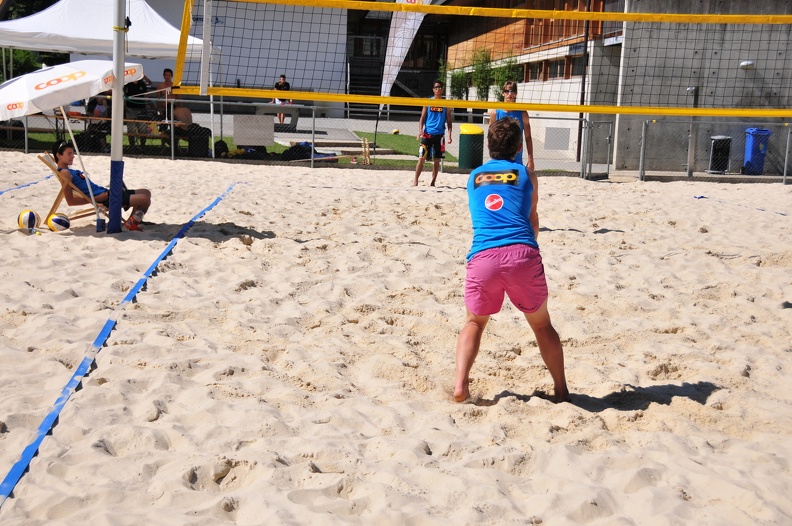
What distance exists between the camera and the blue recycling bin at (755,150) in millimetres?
15047

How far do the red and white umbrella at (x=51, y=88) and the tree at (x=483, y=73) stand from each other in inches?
744

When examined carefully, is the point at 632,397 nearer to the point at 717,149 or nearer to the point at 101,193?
the point at 101,193

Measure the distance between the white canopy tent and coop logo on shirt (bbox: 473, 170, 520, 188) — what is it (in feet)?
40.0

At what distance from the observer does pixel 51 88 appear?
6.54 metres

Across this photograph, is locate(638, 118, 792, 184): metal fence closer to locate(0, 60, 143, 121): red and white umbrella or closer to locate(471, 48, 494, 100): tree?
locate(471, 48, 494, 100): tree

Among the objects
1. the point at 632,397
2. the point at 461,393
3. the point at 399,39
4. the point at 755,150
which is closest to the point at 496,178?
the point at 461,393

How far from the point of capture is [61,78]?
6730mm

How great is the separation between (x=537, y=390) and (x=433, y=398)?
55 cm

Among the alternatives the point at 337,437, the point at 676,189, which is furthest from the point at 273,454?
the point at 676,189

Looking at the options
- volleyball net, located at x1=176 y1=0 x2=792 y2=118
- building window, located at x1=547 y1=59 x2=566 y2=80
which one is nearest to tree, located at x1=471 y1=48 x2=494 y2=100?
volleyball net, located at x1=176 y1=0 x2=792 y2=118

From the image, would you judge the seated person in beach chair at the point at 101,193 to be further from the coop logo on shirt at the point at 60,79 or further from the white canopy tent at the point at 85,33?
the white canopy tent at the point at 85,33

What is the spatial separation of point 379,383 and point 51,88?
14.1ft

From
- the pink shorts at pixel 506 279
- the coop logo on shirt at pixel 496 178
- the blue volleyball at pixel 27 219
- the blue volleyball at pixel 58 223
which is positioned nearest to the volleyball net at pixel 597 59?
the blue volleyball at pixel 58 223

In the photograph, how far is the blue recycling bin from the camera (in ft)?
49.4
